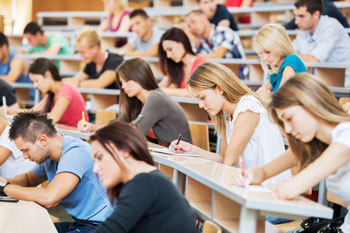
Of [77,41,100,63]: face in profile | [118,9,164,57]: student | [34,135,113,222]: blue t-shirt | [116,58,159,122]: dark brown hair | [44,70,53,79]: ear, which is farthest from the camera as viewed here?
[118,9,164,57]: student

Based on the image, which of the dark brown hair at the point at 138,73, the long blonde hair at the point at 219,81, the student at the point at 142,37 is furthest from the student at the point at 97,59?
the long blonde hair at the point at 219,81

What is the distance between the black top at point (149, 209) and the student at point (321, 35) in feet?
10.4

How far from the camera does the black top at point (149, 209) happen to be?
1.63 meters

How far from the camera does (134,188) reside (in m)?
1.68

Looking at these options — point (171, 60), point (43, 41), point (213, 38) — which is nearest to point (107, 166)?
point (171, 60)

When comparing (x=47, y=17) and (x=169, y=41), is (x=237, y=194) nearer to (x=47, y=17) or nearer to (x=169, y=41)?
(x=169, y=41)

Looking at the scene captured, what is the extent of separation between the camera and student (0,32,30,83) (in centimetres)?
642

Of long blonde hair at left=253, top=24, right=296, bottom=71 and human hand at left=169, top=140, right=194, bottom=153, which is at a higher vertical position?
long blonde hair at left=253, top=24, right=296, bottom=71

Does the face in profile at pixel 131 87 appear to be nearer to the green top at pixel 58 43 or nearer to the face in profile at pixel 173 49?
the face in profile at pixel 173 49

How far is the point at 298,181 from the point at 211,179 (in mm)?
387

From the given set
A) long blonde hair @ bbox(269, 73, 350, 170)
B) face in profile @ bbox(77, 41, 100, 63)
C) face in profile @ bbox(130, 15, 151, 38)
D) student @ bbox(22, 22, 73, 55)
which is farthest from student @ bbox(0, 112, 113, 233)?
student @ bbox(22, 22, 73, 55)

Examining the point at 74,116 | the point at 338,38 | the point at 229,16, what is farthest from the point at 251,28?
the point at 74,116

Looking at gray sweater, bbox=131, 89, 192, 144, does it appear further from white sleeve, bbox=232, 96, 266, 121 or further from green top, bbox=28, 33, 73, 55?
green top, bbox=28, 33, 73, 55

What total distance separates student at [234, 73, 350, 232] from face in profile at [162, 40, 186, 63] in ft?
8.53
